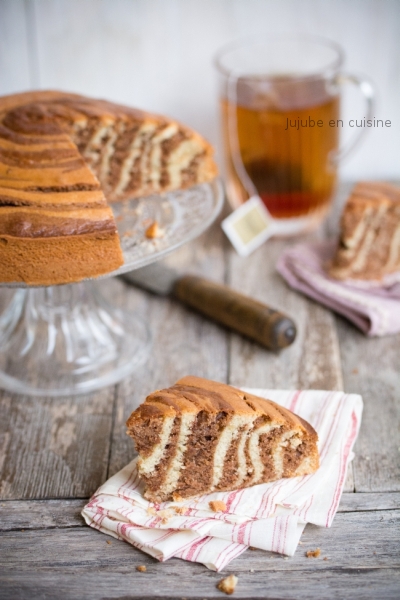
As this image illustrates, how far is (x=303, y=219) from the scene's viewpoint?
3.09 m

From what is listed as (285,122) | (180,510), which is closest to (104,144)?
(285,122)

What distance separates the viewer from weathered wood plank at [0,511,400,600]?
153 cm

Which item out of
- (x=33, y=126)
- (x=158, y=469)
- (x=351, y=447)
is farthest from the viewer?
(x=33, y=126)

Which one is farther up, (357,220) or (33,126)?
(33,126)

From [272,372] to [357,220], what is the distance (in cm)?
68

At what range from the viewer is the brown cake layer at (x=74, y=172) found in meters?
1.92

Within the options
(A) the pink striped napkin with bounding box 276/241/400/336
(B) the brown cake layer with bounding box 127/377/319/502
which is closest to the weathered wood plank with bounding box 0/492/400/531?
(B) the brown cake layer with bounding box 127/377/319/502

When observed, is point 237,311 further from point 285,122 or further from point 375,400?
point 285,122

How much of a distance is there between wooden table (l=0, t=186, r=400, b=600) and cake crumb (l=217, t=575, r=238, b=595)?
0.04ft

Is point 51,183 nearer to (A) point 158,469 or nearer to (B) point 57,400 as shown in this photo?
(B) point 57,400

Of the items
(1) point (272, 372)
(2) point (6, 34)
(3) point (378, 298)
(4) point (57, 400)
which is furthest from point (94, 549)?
(2) point (6, 34)

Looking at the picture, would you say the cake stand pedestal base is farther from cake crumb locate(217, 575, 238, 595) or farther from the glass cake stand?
cake crumb locate(217, 575, 238, 595)

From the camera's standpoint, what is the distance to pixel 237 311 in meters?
2.40

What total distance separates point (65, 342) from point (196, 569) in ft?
3.46
